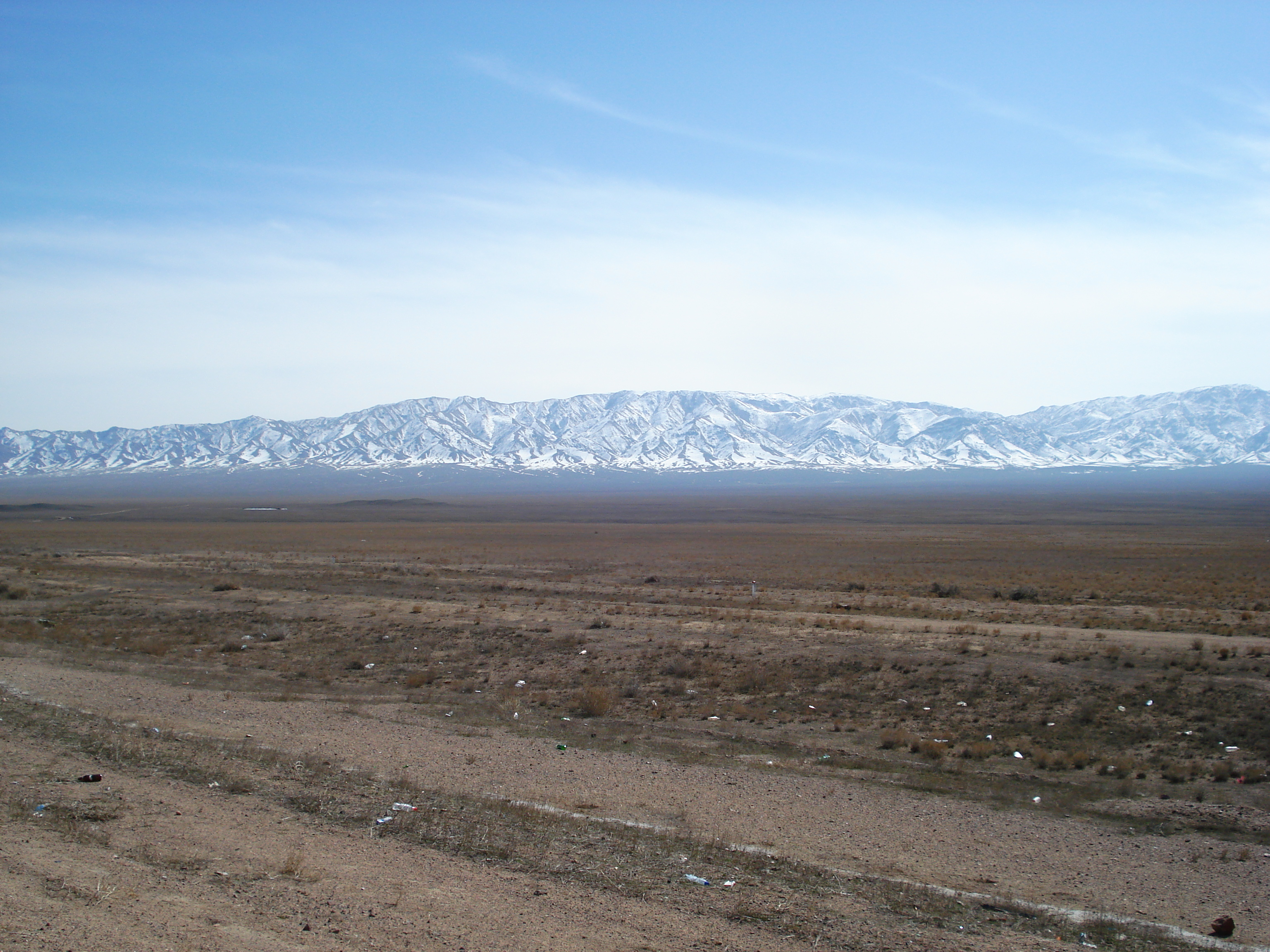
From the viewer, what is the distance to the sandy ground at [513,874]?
646 cm

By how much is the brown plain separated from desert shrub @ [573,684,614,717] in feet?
0.32

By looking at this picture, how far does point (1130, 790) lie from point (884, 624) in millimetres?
13826

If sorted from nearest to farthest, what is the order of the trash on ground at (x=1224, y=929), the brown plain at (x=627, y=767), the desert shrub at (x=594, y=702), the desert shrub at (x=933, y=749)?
1. the brown plain at (x=627, y=767)
2. the trash on ground at (x=1224, y=929)
3. the desert shrub at (x=933, y=749)
4. the desert shrub at (x=594, y=702)

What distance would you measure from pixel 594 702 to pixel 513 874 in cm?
872

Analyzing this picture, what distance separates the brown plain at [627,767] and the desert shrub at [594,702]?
0.10 metres

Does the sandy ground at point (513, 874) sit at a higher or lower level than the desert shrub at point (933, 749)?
higher

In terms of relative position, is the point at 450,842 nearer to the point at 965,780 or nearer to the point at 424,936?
the point at 424,936

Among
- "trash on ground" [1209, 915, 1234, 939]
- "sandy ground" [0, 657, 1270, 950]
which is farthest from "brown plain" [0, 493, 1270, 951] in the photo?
"trash on ground" [1209, 915, 1234, 939]

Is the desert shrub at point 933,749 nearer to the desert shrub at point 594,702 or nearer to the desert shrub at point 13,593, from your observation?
the desert shrub at point 594,702

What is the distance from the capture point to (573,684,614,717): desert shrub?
1617 cm

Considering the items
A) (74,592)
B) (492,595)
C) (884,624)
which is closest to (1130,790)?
(884,624)

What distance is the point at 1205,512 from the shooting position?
105 meters

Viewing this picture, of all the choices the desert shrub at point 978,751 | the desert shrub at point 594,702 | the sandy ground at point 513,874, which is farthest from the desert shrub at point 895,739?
the desert shrub at point 594,702

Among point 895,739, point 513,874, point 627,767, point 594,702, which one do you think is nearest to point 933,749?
point 895,739
